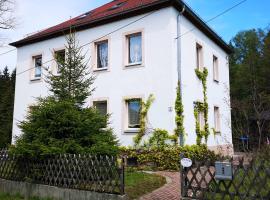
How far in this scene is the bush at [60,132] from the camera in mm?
8586

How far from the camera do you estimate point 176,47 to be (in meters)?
14.4

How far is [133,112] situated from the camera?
49.5 feet

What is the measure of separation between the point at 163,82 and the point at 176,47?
1763 mm

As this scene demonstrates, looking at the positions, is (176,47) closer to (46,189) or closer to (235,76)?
(46,189)

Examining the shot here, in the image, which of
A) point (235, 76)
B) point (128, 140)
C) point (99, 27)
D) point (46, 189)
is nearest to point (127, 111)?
point (128, 140)

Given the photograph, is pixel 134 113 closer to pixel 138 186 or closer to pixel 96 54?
pixel 96 54

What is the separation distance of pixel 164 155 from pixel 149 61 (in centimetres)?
435

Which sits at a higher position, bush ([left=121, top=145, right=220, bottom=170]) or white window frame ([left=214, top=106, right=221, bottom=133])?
white window frame ([left=214, top=106, right=221, bottom=133])

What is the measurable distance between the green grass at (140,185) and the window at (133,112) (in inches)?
205

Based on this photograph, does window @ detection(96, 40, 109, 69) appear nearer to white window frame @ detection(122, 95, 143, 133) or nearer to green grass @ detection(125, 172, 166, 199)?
white window frame @ detection(122, 95, 143, 133)

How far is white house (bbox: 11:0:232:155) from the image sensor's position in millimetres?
14094

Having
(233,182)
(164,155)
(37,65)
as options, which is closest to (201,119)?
(164,155)

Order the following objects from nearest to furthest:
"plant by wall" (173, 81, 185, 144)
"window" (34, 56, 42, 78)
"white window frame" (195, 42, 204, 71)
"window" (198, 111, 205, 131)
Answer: "plant by wall" (173, 81, 185, 144)
"window" (198, 111, 205, 131)
"white window frame" (195, 42, 204, 71)
"window" (34, 56, 42, 78)

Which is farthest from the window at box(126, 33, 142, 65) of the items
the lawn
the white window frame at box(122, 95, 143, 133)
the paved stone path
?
the paved stone path
